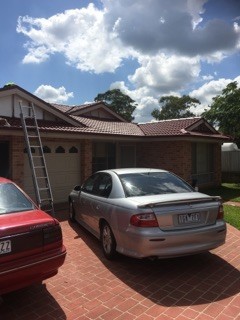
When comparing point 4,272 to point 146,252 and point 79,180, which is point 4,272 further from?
point 79,180

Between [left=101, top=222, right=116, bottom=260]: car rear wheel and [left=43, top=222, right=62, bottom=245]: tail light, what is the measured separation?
Result: 1392 mm

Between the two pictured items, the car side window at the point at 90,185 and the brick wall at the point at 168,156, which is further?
the brick wall at the point at 168,156

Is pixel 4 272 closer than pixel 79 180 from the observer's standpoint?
Yes

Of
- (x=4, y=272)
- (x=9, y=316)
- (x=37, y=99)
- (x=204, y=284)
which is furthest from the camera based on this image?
(x=37, y=99)

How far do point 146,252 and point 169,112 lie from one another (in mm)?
43988

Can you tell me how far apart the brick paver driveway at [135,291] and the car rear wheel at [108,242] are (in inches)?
5.5

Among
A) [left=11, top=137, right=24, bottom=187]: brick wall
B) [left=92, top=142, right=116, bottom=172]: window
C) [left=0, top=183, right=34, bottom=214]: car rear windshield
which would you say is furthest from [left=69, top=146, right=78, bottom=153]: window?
[left=0, top=183, right=34, bottom=214]: car rear windshield

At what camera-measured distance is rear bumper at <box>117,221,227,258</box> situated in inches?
172

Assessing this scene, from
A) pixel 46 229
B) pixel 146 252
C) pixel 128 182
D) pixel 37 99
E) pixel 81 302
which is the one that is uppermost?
pixel 37 99

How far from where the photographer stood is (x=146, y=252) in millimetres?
4395

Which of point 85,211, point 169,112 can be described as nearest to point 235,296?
point 85,211

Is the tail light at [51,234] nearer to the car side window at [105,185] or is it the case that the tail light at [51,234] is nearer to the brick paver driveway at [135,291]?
the brick paver driveway at [135,291]

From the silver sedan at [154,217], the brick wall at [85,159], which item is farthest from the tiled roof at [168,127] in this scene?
the silver sedan at [154,217]

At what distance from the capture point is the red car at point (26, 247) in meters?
3.43
